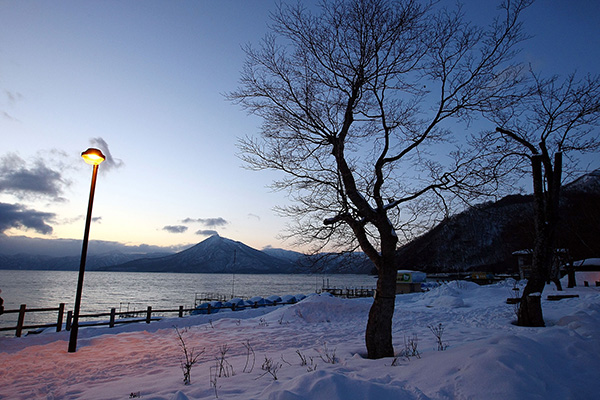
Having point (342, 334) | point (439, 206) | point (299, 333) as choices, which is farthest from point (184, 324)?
point (439, 206)

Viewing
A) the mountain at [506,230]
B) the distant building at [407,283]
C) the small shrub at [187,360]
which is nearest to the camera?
the small shrub at [187,360]

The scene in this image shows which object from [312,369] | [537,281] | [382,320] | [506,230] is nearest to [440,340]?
[382,320]

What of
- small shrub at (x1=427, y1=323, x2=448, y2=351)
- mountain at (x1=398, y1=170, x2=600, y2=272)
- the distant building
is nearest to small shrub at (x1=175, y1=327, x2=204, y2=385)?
small shrub at (x1=427, y1=323, x2=448, y2=351)

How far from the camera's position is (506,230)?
43.2m

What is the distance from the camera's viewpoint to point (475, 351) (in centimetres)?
459

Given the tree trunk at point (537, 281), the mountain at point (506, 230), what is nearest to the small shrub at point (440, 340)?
the mountain at point (506, 230)

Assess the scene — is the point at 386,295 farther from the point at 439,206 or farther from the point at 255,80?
the point at 255,80

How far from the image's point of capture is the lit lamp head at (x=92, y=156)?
31.7ft

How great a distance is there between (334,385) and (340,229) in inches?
175

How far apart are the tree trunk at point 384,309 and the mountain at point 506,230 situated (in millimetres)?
1049

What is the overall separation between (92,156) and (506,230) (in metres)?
47.8

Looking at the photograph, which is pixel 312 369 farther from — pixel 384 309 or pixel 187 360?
pixel 187 360

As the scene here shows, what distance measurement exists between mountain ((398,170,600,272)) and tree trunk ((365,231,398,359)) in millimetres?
1049

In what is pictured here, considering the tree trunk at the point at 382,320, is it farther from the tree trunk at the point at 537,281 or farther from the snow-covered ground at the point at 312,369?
the tree trunk at the point at 537,281
